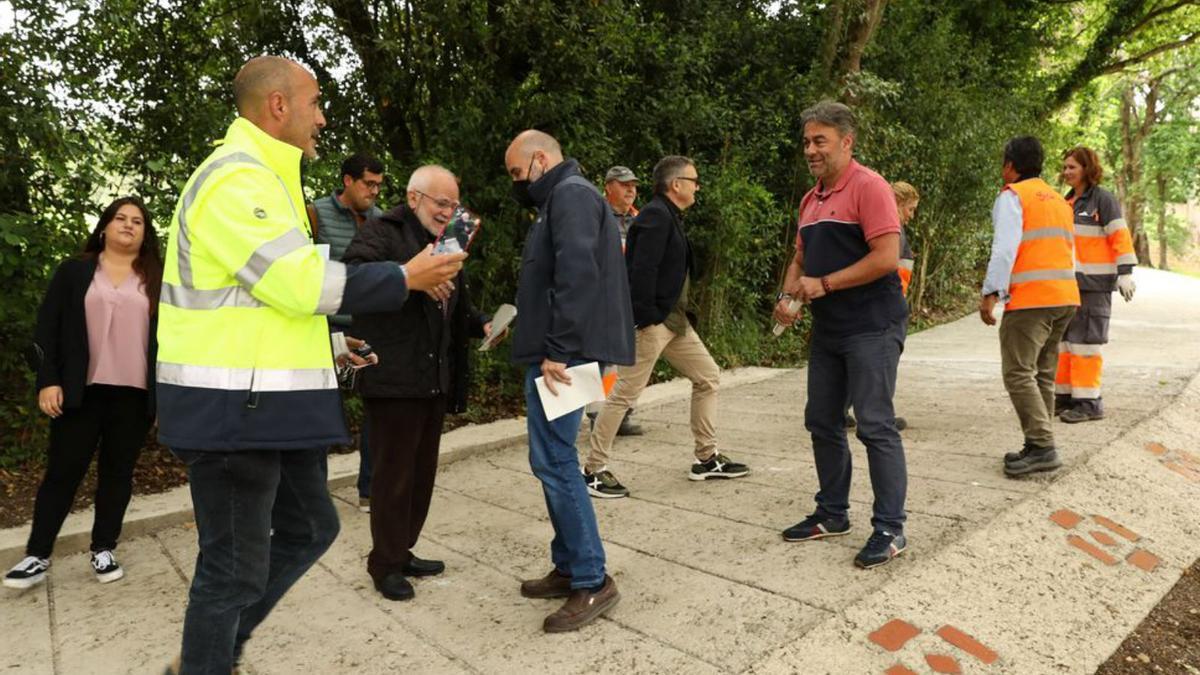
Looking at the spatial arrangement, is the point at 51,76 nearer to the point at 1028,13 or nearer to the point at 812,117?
the point at 812,117

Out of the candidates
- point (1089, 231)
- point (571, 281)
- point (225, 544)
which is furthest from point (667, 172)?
point (1089, 231)

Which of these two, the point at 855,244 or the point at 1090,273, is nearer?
the point at 855,244

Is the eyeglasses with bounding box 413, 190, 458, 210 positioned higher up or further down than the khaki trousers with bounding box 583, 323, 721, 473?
higher up

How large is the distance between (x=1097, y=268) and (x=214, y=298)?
6441 millimetres

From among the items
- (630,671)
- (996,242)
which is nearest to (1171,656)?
(630,671)

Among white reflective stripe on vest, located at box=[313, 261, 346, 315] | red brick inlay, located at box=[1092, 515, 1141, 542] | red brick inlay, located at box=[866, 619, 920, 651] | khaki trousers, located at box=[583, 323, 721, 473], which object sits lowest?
red brick inlay, located at box=[1092, 515, 1141, 542]

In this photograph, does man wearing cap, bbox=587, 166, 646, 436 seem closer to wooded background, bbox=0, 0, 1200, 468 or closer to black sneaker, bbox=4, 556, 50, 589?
wooded background, bbox=0, 0, 1200, 468

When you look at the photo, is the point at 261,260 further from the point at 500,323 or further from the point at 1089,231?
the point at 1089,231

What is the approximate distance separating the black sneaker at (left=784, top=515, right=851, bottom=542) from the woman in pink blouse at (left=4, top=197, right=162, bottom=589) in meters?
3.17

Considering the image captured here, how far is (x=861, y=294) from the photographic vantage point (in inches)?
143

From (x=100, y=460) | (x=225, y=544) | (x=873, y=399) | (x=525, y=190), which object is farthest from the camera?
A: (x=100, y=460)

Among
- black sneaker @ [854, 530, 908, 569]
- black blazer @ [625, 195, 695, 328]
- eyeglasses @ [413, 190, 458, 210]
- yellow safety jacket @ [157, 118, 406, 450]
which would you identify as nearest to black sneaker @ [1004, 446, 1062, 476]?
black sneaker @ [854, 530, 908, 569]

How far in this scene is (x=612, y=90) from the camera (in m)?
7.66

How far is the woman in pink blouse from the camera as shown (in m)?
3.74
